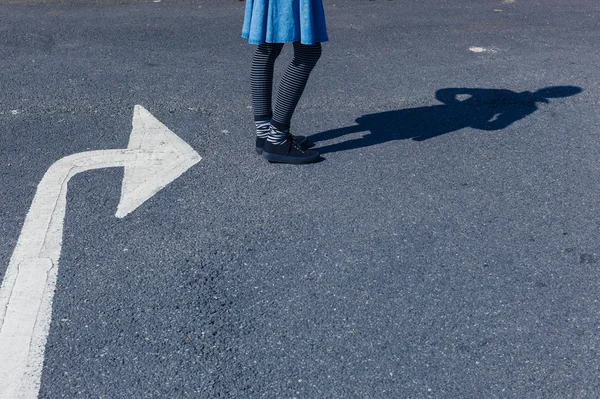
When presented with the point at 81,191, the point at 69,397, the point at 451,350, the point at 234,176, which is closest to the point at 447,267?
the point at 451,350

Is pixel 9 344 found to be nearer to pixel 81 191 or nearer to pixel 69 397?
pixel 69 397

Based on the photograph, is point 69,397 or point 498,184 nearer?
point 69,397

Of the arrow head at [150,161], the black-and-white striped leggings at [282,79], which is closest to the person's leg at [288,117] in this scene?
the black-and-white striped leggings at [282,79]

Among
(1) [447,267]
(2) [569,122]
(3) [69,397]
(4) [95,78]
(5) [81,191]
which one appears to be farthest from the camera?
(4) [95,78]

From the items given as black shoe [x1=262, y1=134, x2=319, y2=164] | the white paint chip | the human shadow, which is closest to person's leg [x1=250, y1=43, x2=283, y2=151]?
black shoe [x1=262, y1=134, x2=319, y2=164]

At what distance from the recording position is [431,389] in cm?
295

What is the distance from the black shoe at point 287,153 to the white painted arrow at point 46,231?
1.52ft

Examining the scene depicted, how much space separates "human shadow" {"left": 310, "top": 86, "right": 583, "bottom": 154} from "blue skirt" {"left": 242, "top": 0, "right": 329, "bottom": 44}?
2.88 ft

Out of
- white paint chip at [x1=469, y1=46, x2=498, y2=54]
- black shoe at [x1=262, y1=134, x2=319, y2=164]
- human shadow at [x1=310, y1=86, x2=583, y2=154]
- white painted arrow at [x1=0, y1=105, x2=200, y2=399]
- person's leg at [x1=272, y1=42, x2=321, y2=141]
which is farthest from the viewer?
white paint chip at [x1=469, y1=46, x2=498, y2=54]

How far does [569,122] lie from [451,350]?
2887 millimetres

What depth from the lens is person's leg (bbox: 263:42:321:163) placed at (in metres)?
4.73

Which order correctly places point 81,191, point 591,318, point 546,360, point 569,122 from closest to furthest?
1. point 546,360
2. point 591,318
3. point 81,191
4. point 569,122

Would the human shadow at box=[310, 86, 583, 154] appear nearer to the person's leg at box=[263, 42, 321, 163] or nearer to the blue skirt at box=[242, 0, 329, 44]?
the person's leg at box=[263, 42, 321, 163]

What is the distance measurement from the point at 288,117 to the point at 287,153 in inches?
9.2
